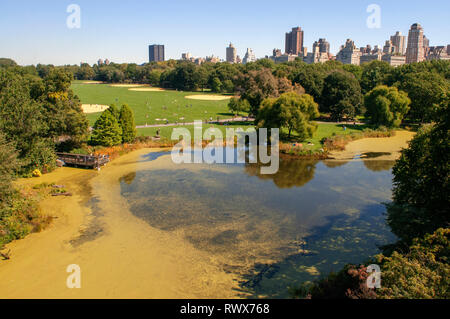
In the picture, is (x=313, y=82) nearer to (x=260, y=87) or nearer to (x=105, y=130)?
(x=260, y=87)

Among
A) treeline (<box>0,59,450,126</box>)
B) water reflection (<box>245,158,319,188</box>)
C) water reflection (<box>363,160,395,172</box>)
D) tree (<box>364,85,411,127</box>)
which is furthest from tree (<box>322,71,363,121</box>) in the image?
water reflection (<box>245,158,319,188</box>)

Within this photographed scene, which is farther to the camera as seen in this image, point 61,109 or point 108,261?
point 61,109

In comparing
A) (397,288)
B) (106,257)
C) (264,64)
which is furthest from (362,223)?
(264,64)

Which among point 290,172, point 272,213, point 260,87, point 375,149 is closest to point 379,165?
point 375,149

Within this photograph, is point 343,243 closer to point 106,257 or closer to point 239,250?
point 239,250

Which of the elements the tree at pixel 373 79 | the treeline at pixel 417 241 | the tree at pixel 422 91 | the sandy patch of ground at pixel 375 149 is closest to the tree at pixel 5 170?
the treeline at pixel 417 241

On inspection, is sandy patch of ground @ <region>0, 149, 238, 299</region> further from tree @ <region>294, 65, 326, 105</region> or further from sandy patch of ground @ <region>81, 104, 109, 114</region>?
tree @ <region>294, 65, 326, 105</region>

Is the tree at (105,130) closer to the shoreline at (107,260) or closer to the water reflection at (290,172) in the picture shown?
the shoreline at (107,260)
